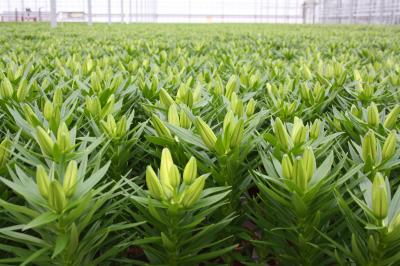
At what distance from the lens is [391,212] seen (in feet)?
2.89

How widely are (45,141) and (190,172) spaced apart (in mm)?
354

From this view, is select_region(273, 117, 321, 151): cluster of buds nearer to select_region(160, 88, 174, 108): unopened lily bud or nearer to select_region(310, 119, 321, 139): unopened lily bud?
select_region(310, 119, 321, 139): unopened lily bud

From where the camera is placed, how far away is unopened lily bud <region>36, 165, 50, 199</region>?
2.62ft

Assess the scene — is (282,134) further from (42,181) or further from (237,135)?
(42,181)

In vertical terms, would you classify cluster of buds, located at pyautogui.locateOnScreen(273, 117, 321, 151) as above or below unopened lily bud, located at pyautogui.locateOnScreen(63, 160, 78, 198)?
above

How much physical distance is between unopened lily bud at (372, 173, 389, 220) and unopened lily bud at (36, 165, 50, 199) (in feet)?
1.98

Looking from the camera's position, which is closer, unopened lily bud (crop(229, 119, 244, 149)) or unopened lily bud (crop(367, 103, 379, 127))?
unopened lily bud (crop(229, 119, 244, 149))

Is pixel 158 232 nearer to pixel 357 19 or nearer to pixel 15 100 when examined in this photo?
pixel 15 100

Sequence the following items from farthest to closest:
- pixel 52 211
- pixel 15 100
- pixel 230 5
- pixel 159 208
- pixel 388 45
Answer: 1. pixel 230 5
2. pixel 388 45
3. pixel 15 100
4. pixel 159 208
5. pixel 52 211

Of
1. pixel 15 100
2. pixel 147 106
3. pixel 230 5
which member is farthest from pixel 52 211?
pixel 230 5

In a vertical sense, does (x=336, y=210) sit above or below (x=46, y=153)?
below

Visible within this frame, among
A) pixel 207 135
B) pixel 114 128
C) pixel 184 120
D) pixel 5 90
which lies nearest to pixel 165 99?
pixel 184 120

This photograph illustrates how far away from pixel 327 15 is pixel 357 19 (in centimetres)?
718

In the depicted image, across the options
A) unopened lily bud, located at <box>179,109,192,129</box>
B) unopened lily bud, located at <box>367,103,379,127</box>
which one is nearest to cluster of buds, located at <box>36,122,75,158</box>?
unopened lily bud, located at <box>179,109,192,129</box>
